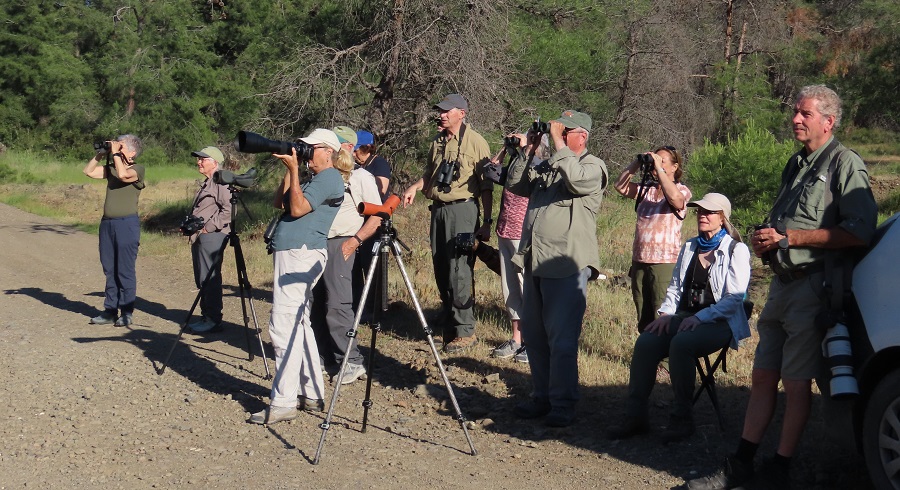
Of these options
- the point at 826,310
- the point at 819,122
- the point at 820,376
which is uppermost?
the point at 819,122

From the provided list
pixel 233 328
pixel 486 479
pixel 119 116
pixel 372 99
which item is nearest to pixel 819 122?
pixel 486 479

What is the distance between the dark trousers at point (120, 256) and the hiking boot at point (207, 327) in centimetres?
77

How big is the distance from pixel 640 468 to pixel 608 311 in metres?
3.92

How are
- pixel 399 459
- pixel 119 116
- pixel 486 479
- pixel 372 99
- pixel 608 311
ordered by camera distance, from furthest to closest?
1. pixel 119 116
2. pixel 372 99
3. pixel 608 311
4. pixel 399 459
5. pixel 486 479

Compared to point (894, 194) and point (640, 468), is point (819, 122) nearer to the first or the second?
point (640, 468)

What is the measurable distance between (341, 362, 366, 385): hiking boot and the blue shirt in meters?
1.36

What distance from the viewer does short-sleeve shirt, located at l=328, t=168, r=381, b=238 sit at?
7348 millimetres

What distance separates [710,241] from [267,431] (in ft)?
10.00

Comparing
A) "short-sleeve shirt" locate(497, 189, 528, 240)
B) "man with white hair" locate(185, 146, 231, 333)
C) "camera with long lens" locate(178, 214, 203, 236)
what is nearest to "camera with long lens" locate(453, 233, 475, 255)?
"short-sleeve shirt" locate(497, 189, 528, 240)

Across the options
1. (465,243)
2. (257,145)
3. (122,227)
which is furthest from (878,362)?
(122,227)

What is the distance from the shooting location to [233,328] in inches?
376

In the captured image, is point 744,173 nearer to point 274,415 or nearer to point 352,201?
point 352,201

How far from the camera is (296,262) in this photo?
6.31 meters

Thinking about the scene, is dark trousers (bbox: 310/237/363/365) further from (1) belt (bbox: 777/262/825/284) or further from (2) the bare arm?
(1) belt (bbox: 777/262/825/284)
